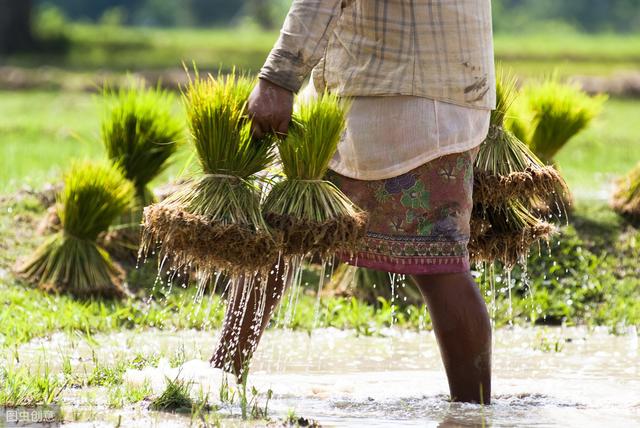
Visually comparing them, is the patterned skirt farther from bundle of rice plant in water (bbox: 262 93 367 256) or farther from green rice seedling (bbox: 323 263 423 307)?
green rice seedling (bbox: 323 263 423 307)

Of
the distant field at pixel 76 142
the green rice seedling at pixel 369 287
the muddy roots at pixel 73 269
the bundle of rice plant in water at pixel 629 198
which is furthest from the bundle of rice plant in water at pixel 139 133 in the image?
the bundle of rice plant in water at pixel 629 198

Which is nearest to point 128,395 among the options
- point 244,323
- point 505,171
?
point 244,323

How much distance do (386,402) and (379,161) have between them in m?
0.83

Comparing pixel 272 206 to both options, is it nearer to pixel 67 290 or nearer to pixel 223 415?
pixel 223 415

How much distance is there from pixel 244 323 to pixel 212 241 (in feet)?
1.77

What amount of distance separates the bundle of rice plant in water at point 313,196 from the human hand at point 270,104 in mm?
66

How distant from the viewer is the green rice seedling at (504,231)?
4031 millimetres

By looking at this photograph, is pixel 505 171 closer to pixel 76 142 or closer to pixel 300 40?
pixel 300 40

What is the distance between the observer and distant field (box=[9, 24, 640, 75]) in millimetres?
18641

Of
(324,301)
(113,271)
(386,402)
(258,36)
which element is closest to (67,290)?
(113,271)

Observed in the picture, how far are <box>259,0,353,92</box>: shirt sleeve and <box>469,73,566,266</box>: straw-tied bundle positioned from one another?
790mm

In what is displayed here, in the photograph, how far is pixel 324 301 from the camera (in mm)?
5633

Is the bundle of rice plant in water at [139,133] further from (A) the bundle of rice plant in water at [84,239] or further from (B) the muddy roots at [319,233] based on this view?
(B) the muddy roots at [319,233]

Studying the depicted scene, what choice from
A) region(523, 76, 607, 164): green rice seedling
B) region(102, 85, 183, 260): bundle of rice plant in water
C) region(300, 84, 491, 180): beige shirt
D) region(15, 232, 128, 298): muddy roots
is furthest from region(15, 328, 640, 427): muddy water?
region(523, 76, 607, 164): green rice seedling
